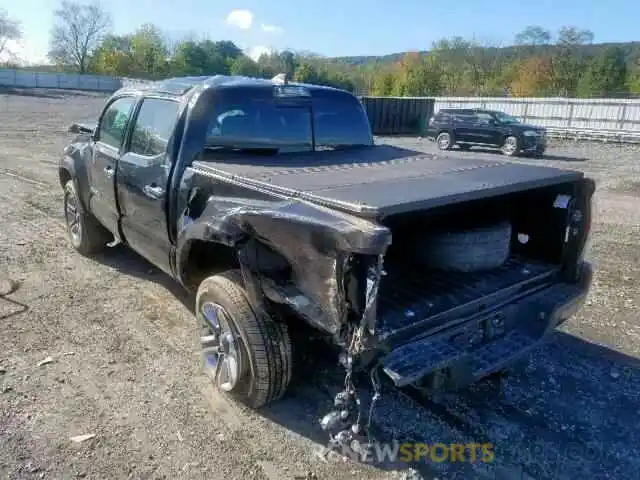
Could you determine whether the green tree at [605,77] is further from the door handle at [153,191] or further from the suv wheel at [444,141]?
the door handle at [153,191]

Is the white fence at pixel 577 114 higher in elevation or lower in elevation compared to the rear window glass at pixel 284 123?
higher

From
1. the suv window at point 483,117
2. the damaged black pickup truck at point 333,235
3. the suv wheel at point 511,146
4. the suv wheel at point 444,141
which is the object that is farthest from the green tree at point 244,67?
the damaged black pickup truck at point 333,235

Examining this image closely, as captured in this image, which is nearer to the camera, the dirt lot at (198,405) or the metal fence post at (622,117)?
the dirt lot at (198,405)

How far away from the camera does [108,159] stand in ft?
15.3

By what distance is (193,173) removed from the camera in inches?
138

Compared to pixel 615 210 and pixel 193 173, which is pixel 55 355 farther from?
pixel 615 210

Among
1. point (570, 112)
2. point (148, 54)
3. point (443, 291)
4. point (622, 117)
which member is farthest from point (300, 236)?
point (148, 54)

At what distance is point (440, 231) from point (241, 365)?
58.5 inches

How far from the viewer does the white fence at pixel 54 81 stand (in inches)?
2201

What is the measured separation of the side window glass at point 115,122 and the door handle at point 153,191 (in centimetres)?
85

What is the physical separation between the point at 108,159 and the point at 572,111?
87.9 feet

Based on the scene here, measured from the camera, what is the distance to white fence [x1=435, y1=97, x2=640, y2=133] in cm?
2472

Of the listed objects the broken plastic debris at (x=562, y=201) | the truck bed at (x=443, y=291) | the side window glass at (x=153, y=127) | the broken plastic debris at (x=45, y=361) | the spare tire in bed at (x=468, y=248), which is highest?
the side window glass at (x=153, y=127)

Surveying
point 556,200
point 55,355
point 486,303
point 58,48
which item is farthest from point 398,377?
point 58,48
